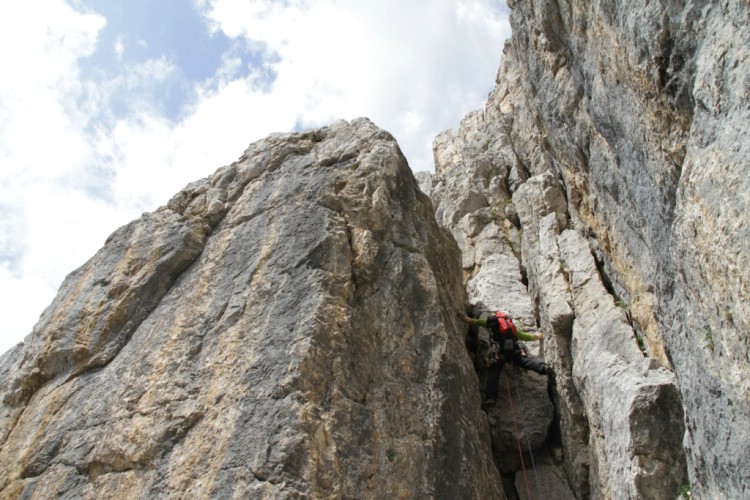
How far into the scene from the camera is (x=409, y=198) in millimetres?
16656

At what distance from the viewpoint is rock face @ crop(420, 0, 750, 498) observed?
23.4 ft

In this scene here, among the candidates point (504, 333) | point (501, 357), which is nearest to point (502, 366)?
point (501, 357)

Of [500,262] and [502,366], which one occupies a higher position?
[500,262]

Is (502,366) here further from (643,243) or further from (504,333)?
(643,243)

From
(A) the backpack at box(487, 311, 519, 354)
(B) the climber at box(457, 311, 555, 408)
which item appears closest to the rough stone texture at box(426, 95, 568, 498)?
(B) the climber at box(457, 311, 555, 408)

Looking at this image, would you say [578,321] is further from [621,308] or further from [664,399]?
[664,399]

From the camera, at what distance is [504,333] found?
1603cm

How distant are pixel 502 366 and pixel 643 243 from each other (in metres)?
5.54

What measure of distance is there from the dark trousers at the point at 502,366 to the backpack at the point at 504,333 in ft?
0.60

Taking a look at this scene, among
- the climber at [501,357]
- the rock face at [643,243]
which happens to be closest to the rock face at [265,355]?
the climber at [501,357]

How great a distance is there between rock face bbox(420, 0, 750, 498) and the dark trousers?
53 cm

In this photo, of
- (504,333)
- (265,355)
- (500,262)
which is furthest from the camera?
(500,262)

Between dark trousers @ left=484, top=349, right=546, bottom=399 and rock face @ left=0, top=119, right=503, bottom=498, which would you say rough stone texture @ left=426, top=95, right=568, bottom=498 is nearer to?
dark trousers @ left=484, top=349, right=546, bottom=399

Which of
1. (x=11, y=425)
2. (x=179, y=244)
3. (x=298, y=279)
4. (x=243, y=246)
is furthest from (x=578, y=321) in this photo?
(x=11, y=425)
